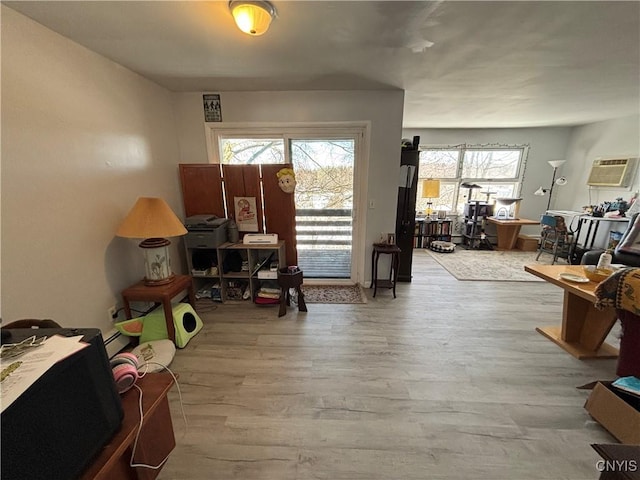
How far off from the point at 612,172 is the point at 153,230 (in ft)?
22.2

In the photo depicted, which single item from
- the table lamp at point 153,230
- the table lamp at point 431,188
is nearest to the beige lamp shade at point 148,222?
the table lamp at point 153,230

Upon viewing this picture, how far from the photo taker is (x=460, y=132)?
5094 millimetres

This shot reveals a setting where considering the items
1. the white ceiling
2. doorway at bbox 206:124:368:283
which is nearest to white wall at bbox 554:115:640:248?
the white ceiling

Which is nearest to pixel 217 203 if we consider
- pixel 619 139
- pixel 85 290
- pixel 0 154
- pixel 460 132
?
pixel 85 290

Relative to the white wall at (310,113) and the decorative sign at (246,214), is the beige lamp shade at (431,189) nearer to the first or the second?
the white wall at (310,113)

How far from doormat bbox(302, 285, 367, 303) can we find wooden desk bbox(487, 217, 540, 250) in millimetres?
3645

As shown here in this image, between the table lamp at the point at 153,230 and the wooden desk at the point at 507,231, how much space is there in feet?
18.4

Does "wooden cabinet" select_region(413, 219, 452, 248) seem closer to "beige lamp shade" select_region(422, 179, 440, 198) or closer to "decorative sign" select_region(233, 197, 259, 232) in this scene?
"beige lamp shade" select_region(422, 179, 440, 198)

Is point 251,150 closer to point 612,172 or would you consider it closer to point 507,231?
point 507,231

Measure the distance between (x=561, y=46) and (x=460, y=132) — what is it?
11.8ft

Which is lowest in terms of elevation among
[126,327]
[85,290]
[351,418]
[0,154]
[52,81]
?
[351,418]

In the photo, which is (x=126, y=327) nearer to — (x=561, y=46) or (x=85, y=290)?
(x=85, y=290)

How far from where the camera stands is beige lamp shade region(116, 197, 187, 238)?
1.90 meters

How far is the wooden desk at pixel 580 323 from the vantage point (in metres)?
1.97
